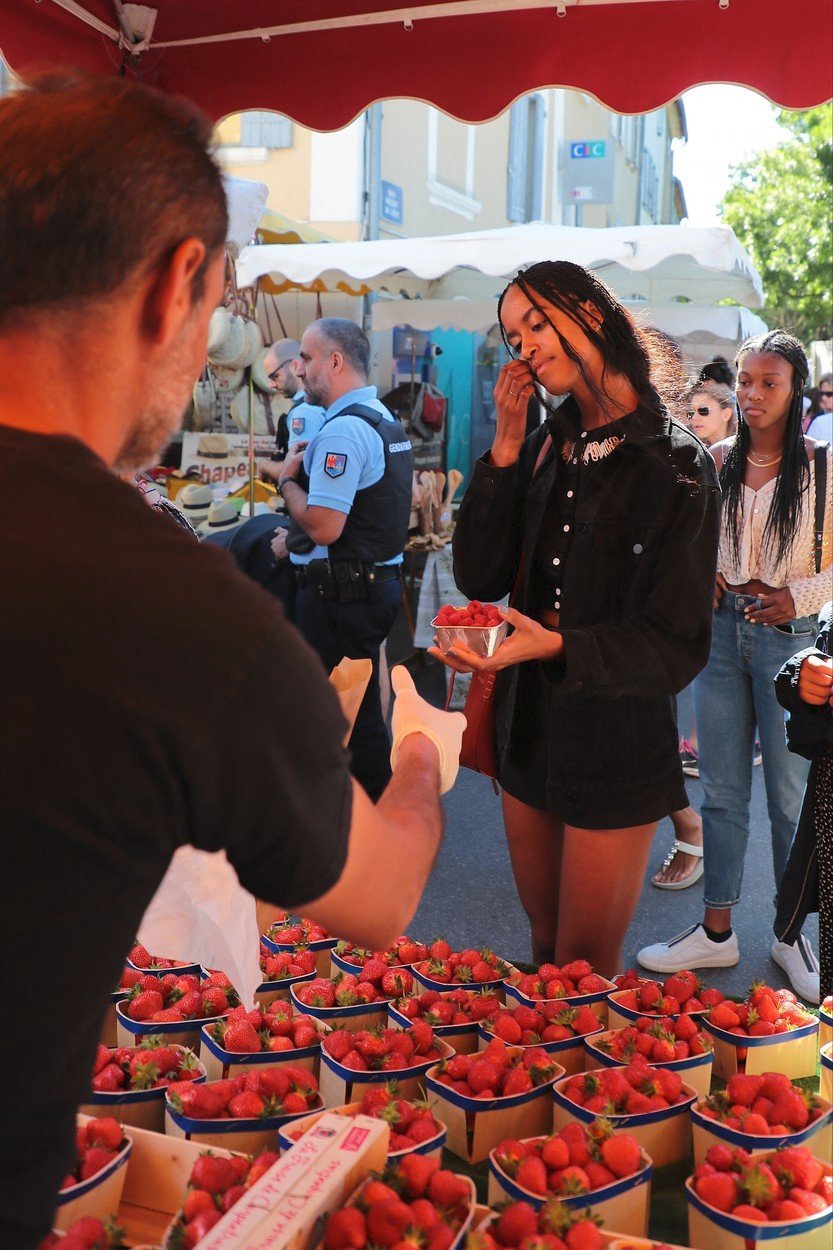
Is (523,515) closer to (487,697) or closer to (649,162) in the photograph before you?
(487,697)

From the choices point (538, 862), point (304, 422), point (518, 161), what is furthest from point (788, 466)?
point (518, 161)

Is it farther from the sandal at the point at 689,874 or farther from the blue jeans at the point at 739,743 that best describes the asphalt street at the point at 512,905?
the blue jeans at the point at 739,743

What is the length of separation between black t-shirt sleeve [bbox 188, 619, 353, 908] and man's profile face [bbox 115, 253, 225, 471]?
0.75 feet

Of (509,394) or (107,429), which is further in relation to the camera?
(509,394)

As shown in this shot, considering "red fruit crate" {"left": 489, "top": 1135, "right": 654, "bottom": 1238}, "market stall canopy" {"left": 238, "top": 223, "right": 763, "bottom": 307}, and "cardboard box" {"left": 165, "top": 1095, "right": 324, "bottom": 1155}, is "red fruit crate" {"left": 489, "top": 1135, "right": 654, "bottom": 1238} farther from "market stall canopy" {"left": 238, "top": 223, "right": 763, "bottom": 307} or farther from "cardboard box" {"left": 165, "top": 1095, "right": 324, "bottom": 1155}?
Answer: "market stall canopy" {"left": 238, "top": 223, "right": 763, "bottom": 307}

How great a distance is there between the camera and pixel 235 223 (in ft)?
11.7

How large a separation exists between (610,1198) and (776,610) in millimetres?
2574

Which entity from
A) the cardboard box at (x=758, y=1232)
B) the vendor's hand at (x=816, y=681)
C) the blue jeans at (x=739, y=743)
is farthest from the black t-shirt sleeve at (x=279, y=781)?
the blue jeans at (x=739, y=743)

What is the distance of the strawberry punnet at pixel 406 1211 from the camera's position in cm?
129

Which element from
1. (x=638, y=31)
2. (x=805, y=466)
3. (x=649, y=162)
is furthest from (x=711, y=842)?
(x=649, y=162)

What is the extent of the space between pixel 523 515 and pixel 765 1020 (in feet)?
3.80

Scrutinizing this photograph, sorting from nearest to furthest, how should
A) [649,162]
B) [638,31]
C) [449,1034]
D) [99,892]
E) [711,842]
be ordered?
[99,892], [449,1034], [638,31], [711,842], [649,162]

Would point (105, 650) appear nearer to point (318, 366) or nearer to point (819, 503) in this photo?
point (819, 503)

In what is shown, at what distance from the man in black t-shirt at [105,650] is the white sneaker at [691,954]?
3083mm
